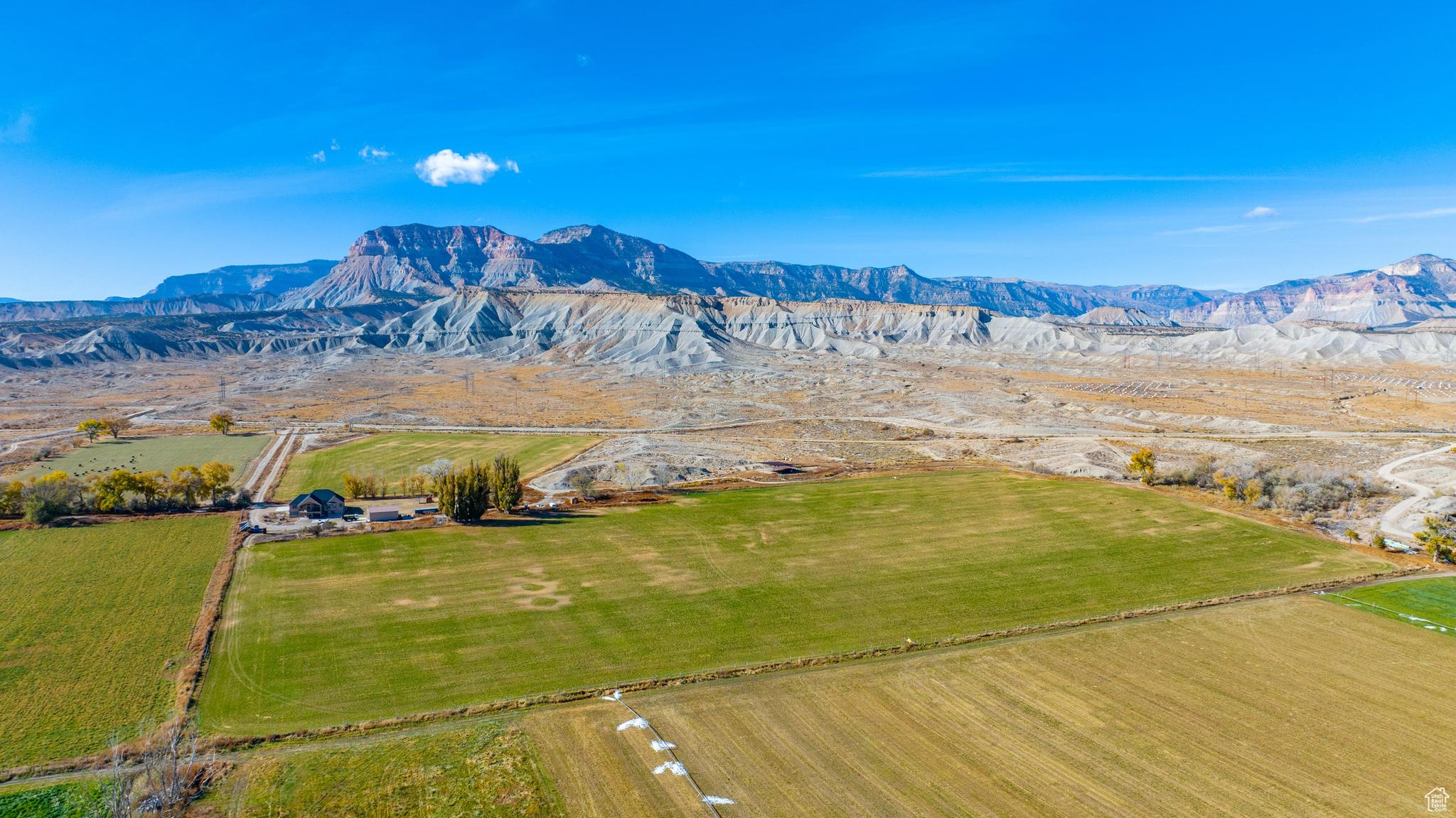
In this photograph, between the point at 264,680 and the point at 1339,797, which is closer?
the point at 1339,797

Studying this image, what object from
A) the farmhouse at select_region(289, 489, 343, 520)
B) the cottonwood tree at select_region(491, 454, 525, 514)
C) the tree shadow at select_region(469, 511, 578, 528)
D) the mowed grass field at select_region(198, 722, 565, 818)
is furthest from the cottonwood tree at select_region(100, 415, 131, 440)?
the mowed grass field at select_region(198, 722, 565, 818)

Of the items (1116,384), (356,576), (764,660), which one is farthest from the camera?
(1116,384)

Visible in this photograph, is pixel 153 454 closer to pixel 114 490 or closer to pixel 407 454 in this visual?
pixel 407 454

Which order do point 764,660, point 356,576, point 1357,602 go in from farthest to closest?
point 356,576 → point 1357,602 → point 764,660

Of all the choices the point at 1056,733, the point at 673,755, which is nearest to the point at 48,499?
the point at 673,755

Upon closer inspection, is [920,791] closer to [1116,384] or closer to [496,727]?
[496,727]

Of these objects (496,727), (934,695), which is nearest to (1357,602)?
(934,695)
